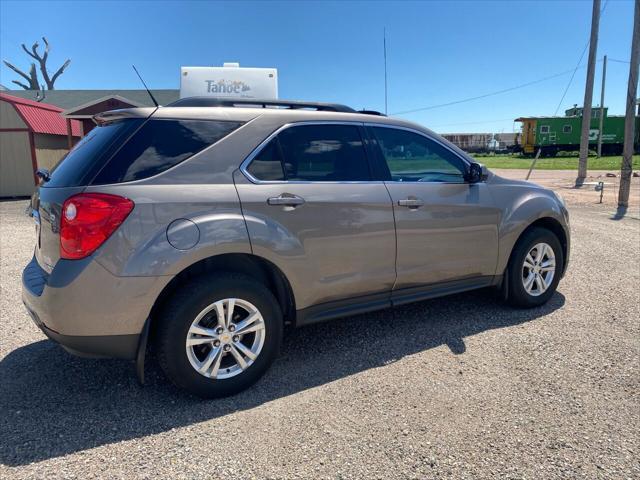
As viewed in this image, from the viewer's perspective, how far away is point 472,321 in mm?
4312

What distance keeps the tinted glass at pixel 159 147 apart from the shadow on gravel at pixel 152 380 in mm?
1412

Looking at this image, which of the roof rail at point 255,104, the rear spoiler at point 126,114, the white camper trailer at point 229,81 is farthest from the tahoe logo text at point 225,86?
the rear spoiler at point 126,114

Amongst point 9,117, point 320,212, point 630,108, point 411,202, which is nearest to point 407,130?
point 411,202

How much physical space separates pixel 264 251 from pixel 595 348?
2736 millimetres

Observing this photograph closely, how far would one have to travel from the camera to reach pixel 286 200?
3145 mm

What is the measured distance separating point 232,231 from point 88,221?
2.63 ft

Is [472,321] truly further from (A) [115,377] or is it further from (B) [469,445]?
(A) [115,377]

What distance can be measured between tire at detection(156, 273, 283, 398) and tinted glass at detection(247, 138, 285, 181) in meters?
0.69

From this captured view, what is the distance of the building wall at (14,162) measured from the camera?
1653 centimetres

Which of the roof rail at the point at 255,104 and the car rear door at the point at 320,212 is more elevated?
the roof rail at the point at 255,104

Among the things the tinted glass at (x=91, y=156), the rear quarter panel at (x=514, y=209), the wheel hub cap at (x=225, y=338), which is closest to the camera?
the tinted glass at (x=91, y=156)

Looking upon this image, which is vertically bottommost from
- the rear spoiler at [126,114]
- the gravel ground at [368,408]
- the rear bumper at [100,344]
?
the gravel ground at [368,408]

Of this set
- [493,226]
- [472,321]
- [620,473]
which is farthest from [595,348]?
[620,473]

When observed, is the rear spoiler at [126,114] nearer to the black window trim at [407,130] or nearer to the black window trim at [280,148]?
the black window trim at [280,148]
